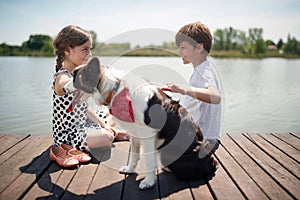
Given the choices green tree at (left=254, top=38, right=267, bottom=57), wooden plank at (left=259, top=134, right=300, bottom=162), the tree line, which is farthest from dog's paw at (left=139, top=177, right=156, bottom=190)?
green tree at (left=254, top=38, right=267, bottom=57)

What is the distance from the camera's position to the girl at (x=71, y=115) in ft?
11.3

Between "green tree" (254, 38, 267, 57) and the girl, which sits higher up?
"green tree" (254, 38, 267, 57)

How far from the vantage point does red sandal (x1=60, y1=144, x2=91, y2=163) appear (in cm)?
336

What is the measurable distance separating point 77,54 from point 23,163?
4.60 ft

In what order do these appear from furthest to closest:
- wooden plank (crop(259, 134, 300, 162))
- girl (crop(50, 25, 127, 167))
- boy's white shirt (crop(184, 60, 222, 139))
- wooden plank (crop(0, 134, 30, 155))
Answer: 1. wooden plank (crop(0, 134, 30, 155))
2. wooden plank (crop(259, 134, 300, 162))
3. girl (crop(50, 25, 127, 167))
4. boy's white shirt (crop(184, 60, 222, 139))

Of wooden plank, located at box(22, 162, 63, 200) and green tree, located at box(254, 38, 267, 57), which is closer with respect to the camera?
wooden plank, located at box(22, 162, 63, 200)

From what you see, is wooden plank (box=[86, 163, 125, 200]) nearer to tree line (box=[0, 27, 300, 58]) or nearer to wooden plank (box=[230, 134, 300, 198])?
wooden plank (box=[230, 134, 300, 198])

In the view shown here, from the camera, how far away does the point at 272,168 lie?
328cm

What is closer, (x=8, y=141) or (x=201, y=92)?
(x=201, y=92)

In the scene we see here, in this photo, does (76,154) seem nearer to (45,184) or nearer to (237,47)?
(45,184)

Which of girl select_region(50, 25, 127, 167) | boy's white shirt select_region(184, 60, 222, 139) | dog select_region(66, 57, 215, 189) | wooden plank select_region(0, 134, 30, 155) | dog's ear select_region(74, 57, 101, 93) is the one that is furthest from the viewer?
wooden plank select_region(0, 134, 30, 155)

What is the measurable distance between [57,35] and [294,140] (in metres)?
3.58

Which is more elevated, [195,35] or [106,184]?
[195,35]

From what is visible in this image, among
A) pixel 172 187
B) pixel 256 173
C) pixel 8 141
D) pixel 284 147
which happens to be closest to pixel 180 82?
pixel 172 187
